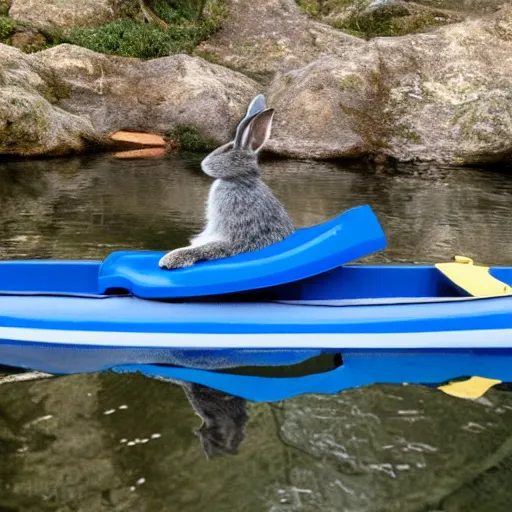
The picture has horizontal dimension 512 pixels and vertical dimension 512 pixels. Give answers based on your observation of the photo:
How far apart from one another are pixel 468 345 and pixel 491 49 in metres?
8.08

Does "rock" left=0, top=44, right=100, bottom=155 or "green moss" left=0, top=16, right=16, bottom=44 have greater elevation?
"green moss" left=0, top=16, right=16, bottom=44

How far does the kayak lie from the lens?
3.23 m

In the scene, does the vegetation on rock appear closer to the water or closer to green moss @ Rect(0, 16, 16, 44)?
green moss @ Rect(0, 16, 16, 44)

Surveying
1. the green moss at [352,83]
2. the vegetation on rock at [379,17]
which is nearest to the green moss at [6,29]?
the vegetation on rock at [379,17]

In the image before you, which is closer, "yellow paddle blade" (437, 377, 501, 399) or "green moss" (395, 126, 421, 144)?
"yellow paddle blade" (437, 377, 501, 399)

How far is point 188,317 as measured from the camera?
3350mm

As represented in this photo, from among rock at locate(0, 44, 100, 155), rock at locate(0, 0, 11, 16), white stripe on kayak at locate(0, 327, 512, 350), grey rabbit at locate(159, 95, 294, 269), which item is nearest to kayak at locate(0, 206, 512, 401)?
white stripe on kayak at locate(0, 327, 512, 350)

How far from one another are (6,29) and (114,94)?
3085 mm

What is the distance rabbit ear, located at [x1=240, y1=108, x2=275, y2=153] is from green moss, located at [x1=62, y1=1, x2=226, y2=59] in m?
9.35

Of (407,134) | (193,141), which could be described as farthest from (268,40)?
(407,134)

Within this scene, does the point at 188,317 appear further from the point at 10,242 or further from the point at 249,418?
the point at 10,242

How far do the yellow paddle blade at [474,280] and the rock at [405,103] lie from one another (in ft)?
19.1

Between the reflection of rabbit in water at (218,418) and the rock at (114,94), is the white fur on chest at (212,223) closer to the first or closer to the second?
the reflection of rabbit in water at (218,418)

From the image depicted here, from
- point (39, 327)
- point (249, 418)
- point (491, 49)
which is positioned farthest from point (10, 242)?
point (491, 49)
